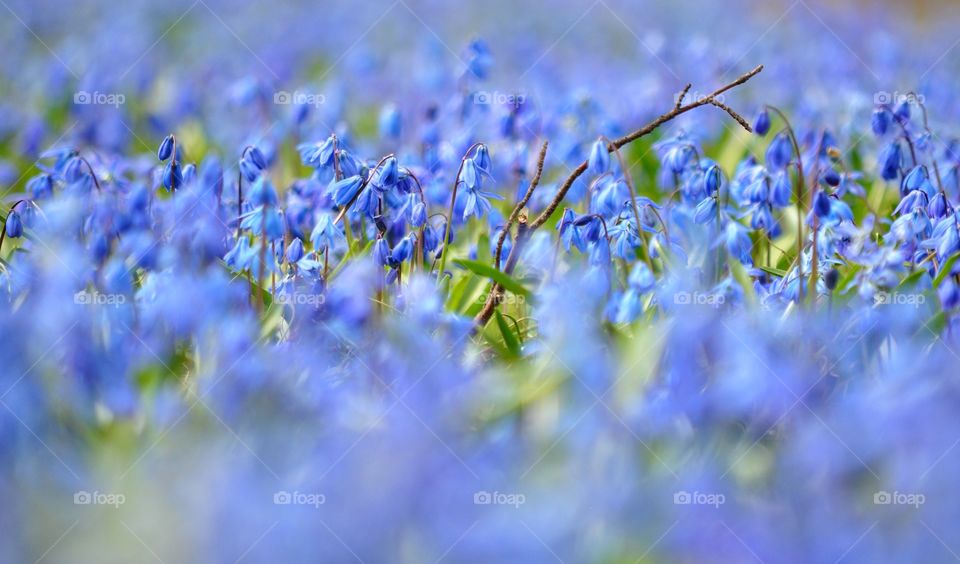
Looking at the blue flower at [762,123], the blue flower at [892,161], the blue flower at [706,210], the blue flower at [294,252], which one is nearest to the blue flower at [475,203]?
the blue flower at [294,252]

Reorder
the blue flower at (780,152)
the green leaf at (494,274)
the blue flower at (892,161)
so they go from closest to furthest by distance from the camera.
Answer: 1. the green leaf at (494,274)
2. the blue flower at (780,152)
3. the blue flower at (892,161)

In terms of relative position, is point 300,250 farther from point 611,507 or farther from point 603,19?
point 603,19

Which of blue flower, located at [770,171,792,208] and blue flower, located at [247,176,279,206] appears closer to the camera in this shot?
blue flower, located at [247,176,279,206]

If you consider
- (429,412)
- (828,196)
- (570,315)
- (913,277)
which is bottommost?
(429,412)

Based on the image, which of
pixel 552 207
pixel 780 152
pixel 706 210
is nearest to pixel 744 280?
pixel 706 210

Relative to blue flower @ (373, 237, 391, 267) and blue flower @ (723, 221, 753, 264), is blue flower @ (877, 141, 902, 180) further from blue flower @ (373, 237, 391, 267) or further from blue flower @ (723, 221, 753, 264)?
blue flower @ (373, 237, 391, 267)

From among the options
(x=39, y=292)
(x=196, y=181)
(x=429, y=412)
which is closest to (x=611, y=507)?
(x=429, y=412)

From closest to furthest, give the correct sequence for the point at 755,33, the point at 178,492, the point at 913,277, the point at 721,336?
the point at 178,492 < the point at 721,336 < the point at 913,277 < the point at 755,33

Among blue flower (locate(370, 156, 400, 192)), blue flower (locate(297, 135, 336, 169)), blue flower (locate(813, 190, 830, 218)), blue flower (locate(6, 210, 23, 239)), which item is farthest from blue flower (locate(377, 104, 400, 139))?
blue flower (locate(813, 190, 830, 218))

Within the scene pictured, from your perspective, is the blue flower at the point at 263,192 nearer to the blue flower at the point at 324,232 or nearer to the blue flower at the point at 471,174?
the blue flower at the point at 324,232
